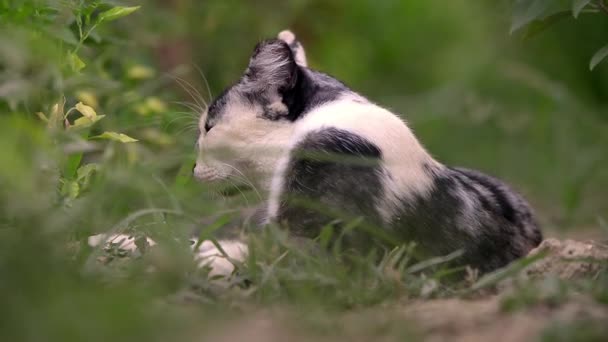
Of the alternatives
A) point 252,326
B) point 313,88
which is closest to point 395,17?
point 313,88

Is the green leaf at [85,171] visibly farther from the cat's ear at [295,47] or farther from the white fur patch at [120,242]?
the cat's ear at [295,47]

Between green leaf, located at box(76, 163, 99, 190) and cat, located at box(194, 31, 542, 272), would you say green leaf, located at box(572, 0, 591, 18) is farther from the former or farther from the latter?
green leaf, located at box(76, 163, 99, 190)

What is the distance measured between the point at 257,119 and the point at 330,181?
1.38 feet

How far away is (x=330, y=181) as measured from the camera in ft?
7.79

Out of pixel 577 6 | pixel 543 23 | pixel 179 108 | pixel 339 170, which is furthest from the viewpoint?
pixel 179 108

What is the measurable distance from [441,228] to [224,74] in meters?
3.16

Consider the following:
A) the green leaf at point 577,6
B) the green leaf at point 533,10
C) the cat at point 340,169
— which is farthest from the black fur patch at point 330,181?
the green leaf at point 577,6

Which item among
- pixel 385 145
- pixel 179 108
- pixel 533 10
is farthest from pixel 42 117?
pixel 179 108

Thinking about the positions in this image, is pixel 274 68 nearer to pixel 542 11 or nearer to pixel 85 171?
pixel 85 171

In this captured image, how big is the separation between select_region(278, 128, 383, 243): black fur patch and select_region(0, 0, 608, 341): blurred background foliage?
0.99 feet

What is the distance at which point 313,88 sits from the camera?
8.80ft

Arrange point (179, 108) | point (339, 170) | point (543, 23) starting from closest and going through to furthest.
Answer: point (339, 170) < point (543, 23) < point (179, 108)

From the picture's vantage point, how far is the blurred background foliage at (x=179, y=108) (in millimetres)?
1534

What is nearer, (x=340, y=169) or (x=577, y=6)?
(x=577, y=6)
